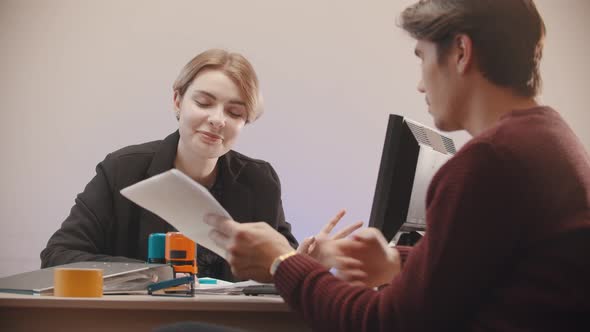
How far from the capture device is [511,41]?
1.10m

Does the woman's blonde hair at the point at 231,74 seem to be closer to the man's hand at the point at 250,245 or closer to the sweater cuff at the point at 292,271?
the man's hand at the point at 250,245

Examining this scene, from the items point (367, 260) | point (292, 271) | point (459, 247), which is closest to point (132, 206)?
point (367, 260)

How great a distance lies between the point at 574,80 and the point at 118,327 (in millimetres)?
3171

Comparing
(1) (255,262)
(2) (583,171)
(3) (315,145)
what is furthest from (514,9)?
(3) (315,145)

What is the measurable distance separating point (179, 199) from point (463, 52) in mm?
491

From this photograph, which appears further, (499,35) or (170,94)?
(170,94)

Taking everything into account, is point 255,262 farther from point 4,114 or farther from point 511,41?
point 4,114

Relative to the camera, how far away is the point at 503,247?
91cm

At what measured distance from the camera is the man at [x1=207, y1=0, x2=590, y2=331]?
902mm

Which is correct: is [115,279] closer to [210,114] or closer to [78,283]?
[78,283]

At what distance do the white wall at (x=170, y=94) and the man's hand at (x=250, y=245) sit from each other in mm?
2437

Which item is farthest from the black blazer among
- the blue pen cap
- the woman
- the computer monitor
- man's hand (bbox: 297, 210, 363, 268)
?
the computer monitor

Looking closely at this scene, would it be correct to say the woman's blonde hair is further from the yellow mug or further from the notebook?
the yellow mug

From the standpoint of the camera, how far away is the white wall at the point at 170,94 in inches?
145
